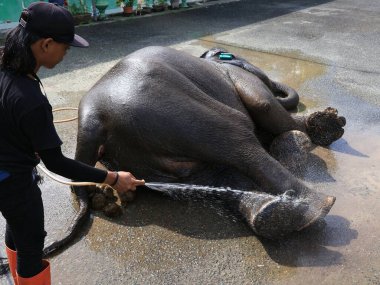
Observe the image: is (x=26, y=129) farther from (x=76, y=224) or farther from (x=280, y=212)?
(x=280, y=212)

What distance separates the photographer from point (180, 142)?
9.05 ft

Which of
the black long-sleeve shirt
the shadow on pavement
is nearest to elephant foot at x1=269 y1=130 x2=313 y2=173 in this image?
the shadow on pavement

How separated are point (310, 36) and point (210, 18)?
9.03 ft

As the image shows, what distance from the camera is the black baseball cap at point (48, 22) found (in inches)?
70.4

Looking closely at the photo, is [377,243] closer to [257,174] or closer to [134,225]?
[257,174]

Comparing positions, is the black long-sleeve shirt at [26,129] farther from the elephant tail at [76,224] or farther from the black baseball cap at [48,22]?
the elephant tail at [76,224]

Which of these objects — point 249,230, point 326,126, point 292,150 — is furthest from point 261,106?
point 249,230

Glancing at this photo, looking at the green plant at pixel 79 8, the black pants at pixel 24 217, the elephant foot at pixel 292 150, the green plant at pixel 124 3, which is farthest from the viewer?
the green plant at pixel 124 3

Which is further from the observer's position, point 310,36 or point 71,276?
point 310,36

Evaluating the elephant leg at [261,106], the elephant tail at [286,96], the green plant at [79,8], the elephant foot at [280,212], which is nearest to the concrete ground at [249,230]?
the elephant foot at [280,212]

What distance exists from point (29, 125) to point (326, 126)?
8.88 ft

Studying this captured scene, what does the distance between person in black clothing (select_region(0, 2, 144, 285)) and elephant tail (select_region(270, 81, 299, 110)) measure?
Result: 105 inches

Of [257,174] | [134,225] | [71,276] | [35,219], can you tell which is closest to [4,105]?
[35,219]

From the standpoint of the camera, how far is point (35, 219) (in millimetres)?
2020
